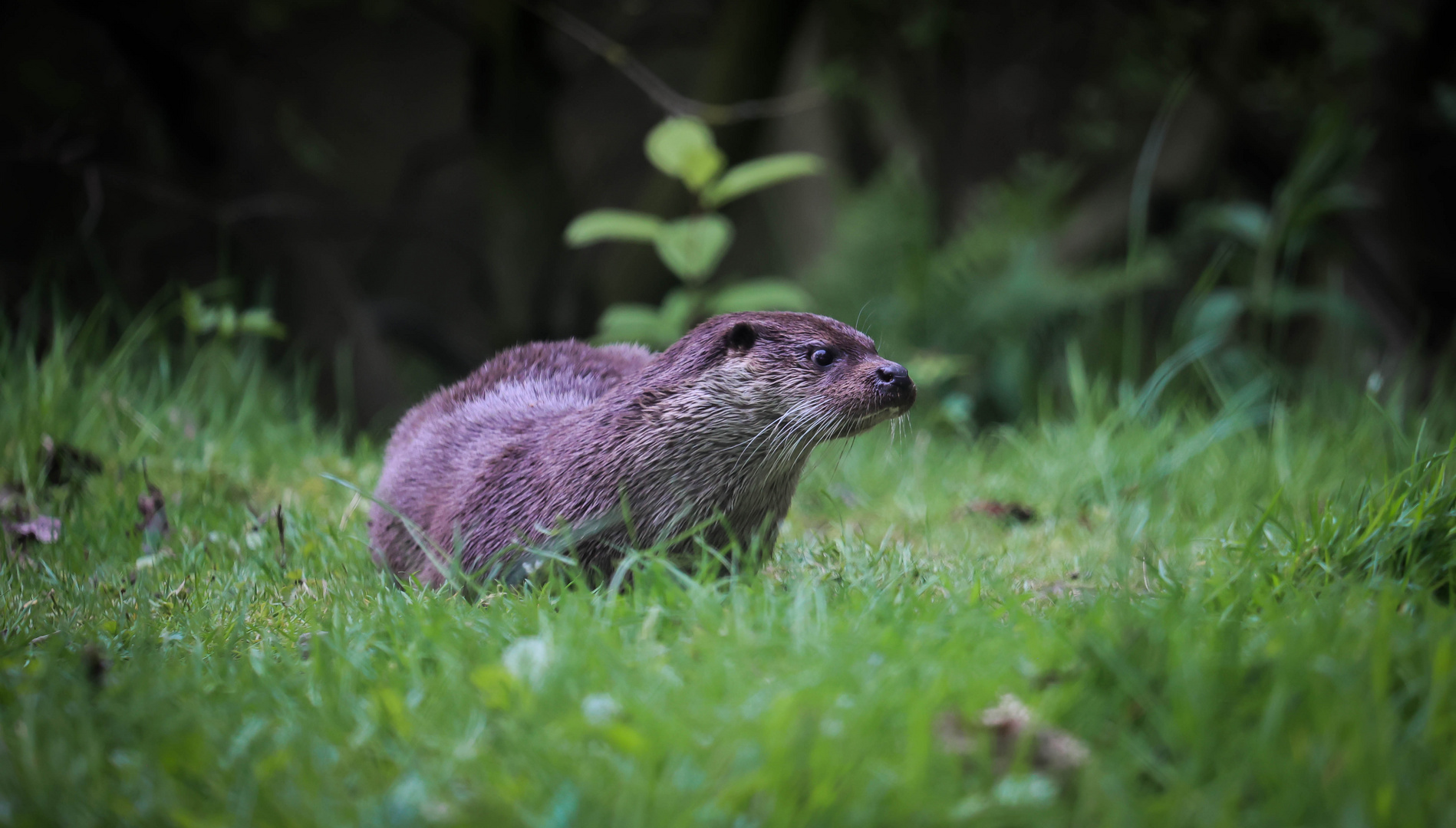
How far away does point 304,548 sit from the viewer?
9.68 ft

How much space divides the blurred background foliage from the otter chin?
216 cm

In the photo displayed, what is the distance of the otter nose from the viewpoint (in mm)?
2680

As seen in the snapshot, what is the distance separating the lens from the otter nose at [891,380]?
105 inches

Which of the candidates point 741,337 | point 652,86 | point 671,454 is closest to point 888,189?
point 652,86

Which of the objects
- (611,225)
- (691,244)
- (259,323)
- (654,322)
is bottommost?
(654,322)

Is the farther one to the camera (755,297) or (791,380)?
(755,297)

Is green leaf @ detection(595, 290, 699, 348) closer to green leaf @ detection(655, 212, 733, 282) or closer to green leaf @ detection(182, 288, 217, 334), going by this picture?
green leaf @ detection(655, 212, 733, 282)

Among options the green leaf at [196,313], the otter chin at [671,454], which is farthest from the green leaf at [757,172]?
the green leaf at [196,313]

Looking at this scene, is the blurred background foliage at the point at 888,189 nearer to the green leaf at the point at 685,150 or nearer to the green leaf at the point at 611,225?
the green leaf at the point at 611,225

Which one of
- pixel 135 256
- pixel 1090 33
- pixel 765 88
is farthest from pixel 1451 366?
pixel 135 256

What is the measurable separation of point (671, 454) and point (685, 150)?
223cm

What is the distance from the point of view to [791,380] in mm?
2697

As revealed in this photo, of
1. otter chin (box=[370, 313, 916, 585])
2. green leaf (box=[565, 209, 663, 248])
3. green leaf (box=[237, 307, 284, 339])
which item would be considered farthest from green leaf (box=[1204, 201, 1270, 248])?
green leaf (box=[237, 307, 284, 339])

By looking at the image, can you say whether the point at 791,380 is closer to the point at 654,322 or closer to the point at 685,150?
the point at 685,150
